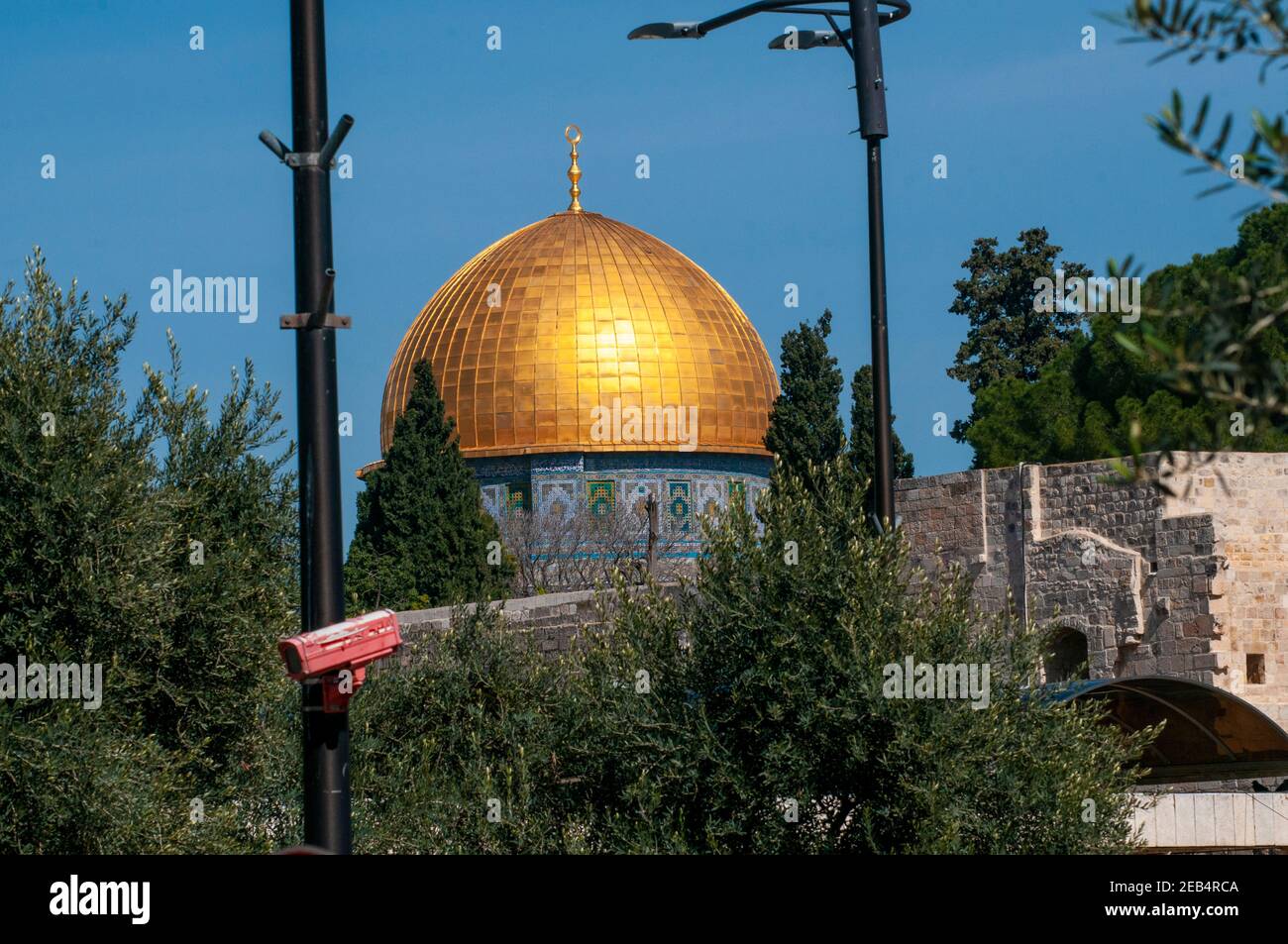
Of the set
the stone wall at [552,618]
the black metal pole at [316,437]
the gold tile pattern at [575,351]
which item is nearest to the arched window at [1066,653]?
the stone wall at [552,618]

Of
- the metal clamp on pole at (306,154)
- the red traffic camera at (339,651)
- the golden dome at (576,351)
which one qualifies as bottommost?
the red traffic camera at (339,651)

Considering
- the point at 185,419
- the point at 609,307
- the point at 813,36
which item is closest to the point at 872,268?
the point at 813,36

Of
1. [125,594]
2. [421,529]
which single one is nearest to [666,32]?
[125,594]

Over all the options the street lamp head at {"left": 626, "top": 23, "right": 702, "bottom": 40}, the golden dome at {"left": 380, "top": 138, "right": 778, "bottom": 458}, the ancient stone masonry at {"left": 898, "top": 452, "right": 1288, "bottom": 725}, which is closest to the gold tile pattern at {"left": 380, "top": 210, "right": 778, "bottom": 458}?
the golden dome at {"left": 380, "top": 138, "right": 778, "bottom": 458}

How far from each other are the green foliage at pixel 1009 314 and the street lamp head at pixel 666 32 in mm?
30868

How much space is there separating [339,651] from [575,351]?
42116 millimetres

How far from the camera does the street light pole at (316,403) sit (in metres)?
5.03

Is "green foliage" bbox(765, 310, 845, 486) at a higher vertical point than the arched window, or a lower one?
higher

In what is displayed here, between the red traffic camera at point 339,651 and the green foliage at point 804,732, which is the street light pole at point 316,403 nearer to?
the red traffic camera at point 339,651

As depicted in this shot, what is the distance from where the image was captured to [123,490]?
8.51m

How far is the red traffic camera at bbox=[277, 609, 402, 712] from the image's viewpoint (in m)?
4.80

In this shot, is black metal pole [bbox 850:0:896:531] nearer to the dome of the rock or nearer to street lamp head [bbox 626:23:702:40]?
street lamp head [bbox 626:23:702:40]

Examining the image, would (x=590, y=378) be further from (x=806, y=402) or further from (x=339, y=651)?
(x=339, y=651)

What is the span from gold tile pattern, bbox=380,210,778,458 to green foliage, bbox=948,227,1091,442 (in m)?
8.67
